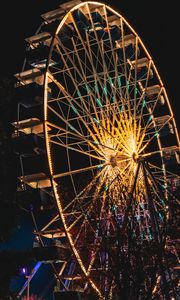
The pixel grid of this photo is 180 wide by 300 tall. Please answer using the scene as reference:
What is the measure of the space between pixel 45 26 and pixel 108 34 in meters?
2.91

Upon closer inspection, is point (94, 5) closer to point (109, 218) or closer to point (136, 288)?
point (109, 218)

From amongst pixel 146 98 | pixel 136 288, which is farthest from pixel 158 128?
pixel 136 288

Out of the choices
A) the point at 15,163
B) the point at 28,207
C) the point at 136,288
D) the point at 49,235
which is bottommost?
the point at 136,288

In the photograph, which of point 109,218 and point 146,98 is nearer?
point 109,218

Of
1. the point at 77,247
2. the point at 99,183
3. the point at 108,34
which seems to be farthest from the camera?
the point at 108,34

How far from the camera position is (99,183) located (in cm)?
1216

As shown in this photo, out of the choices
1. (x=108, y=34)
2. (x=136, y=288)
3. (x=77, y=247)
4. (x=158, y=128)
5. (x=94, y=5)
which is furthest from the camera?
(x=158, y=128)

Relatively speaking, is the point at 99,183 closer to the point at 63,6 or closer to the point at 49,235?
the point at 49,235

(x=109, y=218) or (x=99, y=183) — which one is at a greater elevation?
(x=99, y=183)

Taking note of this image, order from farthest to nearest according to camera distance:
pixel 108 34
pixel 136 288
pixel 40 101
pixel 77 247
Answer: pixel 108 34 → pixel 40 101 → pixel 77 247 → pixel 136 288

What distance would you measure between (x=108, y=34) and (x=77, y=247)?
717 centimetres

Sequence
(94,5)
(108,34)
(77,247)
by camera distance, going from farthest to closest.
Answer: (108,34), (94,5), (77,247)

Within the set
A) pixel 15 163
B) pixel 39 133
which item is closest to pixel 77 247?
pixel 39 133

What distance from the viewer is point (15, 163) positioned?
14070mm
